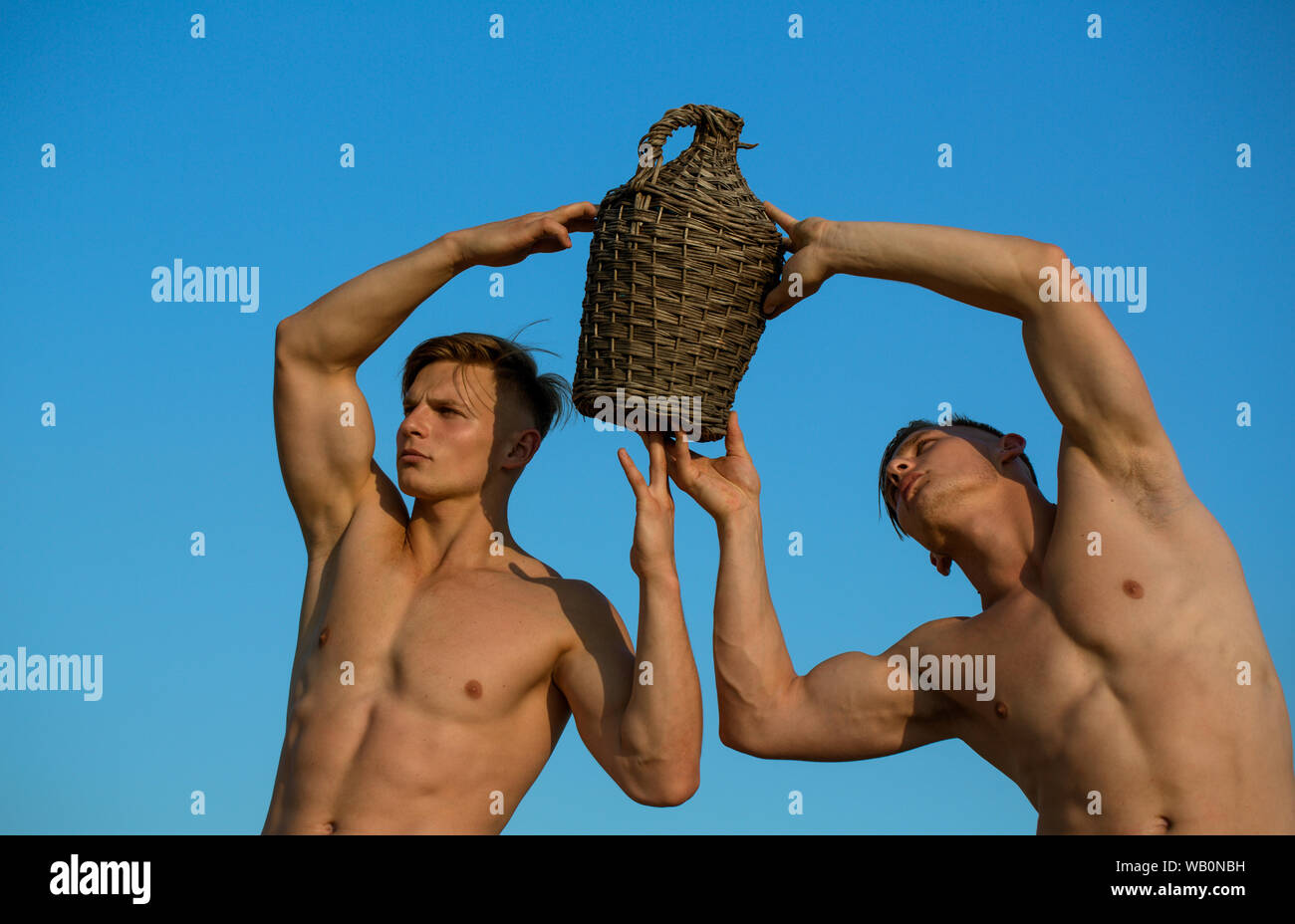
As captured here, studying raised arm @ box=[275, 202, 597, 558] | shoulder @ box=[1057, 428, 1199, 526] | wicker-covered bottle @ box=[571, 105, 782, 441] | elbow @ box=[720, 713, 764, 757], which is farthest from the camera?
raised arm @ box=[275, 202, 597, 558]

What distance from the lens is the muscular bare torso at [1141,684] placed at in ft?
15.5

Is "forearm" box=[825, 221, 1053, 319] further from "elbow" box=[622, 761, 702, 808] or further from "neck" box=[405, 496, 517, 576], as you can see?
"elbow" box=[622, 761, 702, 808]

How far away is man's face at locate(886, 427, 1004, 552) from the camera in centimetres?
558

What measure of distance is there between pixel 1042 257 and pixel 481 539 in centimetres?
252

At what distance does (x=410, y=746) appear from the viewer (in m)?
5.23

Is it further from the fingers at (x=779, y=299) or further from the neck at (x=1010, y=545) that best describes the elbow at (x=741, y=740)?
the fingers at (x=779, y=299)

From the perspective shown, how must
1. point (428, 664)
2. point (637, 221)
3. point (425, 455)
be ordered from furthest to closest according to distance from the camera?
point (425, 455), point (428, 664), point (637, 221)

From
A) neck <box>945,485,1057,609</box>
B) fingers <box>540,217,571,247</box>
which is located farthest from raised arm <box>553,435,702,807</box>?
neck <box>945,485,1057,609</box>

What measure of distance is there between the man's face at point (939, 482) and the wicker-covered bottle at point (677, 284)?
978 mm

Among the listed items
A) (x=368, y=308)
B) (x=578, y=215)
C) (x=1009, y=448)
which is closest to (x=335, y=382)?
(x=368, y=308)

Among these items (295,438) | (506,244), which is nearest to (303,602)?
(295,438)

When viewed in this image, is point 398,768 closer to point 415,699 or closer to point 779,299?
point 415,699

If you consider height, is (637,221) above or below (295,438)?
above

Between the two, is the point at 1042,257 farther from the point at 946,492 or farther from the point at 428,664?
the point at 428,664
